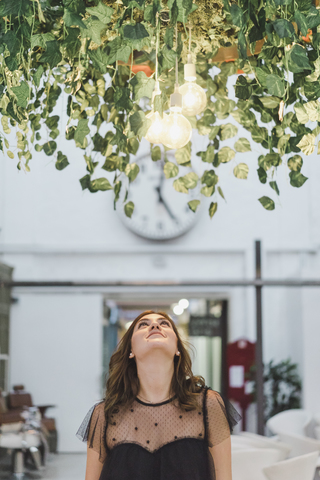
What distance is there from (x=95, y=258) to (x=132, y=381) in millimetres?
4835

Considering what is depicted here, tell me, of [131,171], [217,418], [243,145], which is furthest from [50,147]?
[217,418]

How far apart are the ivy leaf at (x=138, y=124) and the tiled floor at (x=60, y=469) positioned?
4.64 metres

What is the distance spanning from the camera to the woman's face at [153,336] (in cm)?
150

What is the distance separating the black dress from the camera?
1.40m

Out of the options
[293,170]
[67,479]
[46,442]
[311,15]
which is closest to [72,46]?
[311,15]

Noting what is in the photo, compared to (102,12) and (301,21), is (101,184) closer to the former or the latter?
(102,12)

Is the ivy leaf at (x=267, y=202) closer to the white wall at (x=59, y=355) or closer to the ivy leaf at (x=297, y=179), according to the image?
the ivy leaf at (x=297, y=179)

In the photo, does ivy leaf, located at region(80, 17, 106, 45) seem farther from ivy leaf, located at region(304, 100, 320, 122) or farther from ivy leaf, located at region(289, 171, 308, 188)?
ivy leaf, located at region(289, 171, 308, 188)

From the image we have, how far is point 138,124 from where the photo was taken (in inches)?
40.8

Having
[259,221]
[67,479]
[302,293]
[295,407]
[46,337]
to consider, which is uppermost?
[259,221]

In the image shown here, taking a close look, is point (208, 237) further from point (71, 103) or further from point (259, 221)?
point (71, 103)

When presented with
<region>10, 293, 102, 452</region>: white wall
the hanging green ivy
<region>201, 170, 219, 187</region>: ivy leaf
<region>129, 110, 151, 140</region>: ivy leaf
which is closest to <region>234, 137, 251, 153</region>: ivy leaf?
the hanging green ivy

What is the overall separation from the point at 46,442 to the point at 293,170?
16.6ft

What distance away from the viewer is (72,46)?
102 cm
